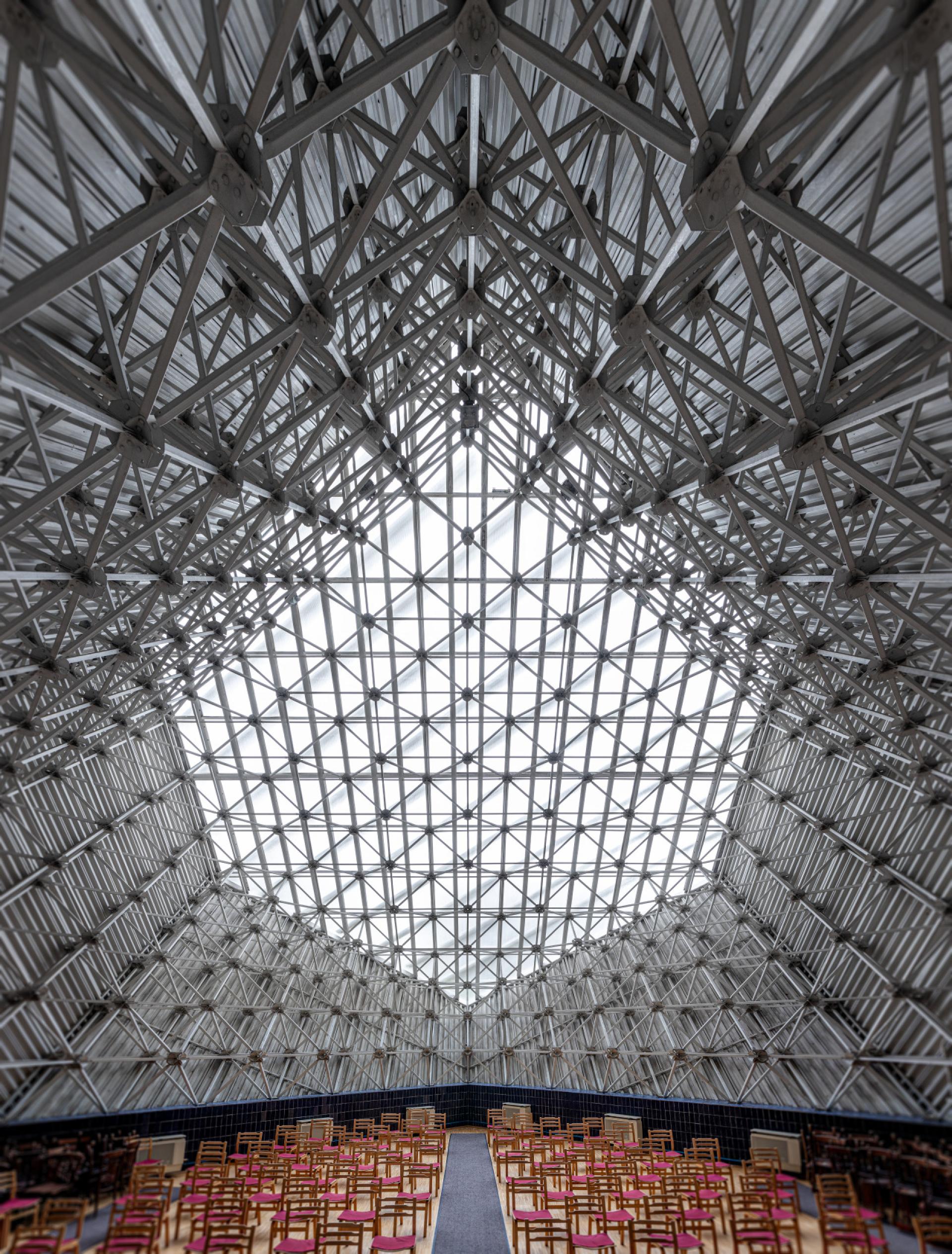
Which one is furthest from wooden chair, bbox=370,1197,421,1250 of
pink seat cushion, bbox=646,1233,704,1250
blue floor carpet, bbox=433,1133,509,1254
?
pink seat cushion, bbox=646,1233,704,1250

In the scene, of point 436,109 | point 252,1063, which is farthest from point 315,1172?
point 436,109

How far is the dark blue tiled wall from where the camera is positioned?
21.1 m

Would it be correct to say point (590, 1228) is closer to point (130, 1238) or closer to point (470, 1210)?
point (470, 1210)

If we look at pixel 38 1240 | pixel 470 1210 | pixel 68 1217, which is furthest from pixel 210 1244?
pixel 470 1210

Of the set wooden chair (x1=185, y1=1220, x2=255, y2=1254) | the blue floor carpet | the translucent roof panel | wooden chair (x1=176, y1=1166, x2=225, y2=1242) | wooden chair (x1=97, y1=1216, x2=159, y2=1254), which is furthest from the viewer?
the translucent roof panel

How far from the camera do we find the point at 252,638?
105 ft

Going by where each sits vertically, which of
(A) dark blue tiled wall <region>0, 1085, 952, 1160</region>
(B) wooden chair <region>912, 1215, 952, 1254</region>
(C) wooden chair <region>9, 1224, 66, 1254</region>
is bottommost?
(A) dark blue tiled wall <region>0, 1085, 952, 1160</region>

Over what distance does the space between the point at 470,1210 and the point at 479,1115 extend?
2076 centimetres

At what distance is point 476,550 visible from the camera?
107 feet

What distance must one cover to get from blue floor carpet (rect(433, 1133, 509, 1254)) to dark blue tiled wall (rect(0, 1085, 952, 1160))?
663 cm

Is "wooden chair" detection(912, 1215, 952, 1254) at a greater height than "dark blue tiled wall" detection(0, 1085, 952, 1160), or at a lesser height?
greater

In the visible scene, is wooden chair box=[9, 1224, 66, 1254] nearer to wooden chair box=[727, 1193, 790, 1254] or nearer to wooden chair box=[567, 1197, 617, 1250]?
wooden chair box=[567, 1197, 617, 1250]

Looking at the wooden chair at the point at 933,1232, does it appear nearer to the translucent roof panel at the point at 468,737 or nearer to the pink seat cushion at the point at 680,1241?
the pink seat cushion at the point at 680,1241

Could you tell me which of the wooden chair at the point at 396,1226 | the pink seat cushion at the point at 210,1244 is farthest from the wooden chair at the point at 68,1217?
the wooden chair at the point at 396,1226
